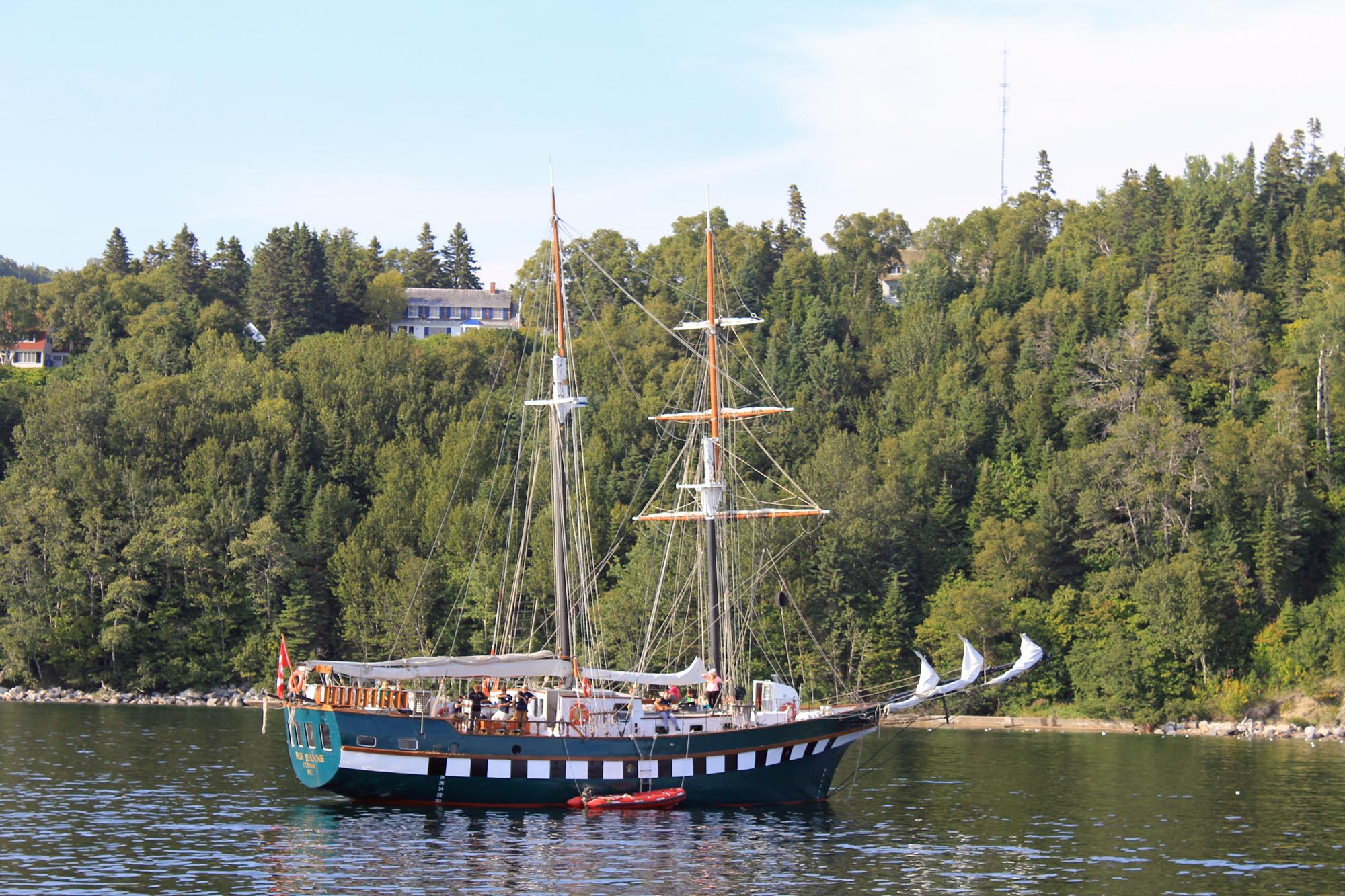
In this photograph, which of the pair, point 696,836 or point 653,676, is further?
point 653,676

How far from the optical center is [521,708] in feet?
169

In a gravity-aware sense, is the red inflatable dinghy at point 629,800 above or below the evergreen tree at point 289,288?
below

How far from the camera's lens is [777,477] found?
405 ft

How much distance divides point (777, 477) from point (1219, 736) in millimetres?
44733

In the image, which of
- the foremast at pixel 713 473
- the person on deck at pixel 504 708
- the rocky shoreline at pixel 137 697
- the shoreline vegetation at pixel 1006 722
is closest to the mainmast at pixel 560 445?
the person on deck at pixel 504 708

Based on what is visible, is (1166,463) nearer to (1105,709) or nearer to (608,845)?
(1105,709)

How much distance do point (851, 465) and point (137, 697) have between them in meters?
58.7

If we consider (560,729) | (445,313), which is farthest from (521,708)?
(445,313)

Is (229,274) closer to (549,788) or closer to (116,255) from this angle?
(116,255)

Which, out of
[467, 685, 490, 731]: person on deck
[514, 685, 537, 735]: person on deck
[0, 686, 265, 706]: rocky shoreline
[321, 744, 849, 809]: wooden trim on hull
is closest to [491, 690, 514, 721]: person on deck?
[514, 685, 537, 735]: person on deck

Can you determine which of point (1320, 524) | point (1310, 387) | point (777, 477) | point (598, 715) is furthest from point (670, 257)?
point (598, 715)

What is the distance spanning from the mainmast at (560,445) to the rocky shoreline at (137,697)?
5768 centimetres

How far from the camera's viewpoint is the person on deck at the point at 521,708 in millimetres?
50719

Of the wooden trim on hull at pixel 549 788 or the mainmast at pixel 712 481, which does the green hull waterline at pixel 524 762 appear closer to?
the wooden trim on hull at pixel 549 788
